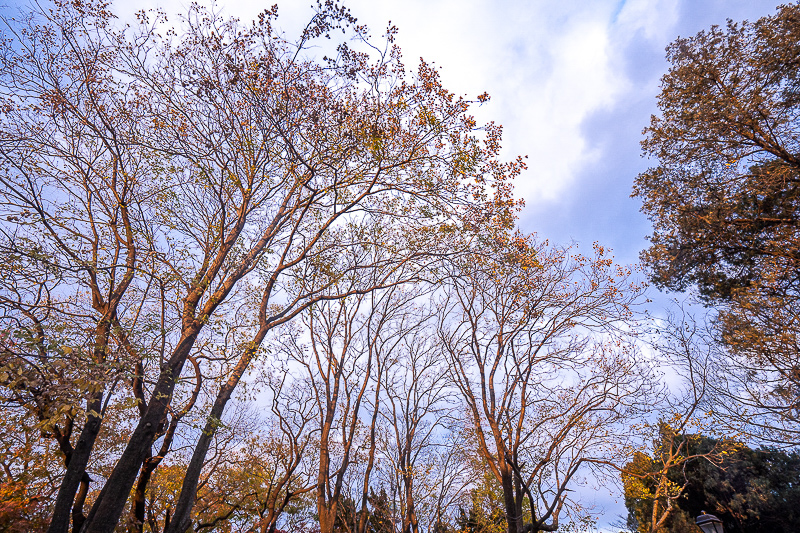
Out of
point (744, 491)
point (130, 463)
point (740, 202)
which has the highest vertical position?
point (740, 202)

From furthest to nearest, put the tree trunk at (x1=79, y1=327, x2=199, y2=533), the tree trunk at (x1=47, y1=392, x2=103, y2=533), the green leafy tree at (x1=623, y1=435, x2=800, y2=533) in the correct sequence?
the green leafy tree at (x1=623, y1=435, x2=800, y2=533) < the tree trunk at (x1=47, y1=392, x2=103, y2=533) < the tree trunk at (x1=79, y1=327, x2=199, y2=533)

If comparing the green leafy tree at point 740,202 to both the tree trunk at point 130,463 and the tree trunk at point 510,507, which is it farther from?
the tree trunk at point 130,463

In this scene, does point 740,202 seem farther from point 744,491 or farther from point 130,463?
point 744,491

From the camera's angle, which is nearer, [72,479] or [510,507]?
[72,479]

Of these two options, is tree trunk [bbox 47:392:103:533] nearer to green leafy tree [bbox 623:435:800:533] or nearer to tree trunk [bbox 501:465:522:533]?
tree trunk [bbox 501:465:522:533]

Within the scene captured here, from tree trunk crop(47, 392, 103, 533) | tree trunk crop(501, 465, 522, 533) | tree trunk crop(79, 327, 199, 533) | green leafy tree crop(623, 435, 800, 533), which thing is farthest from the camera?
green leafy tree crop(623, 435, 800, 533)

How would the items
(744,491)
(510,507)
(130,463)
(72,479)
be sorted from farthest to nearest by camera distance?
(744,491) < (510,507) < (72,479) < (130,463)

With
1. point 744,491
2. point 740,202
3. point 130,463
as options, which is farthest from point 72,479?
point 744,491

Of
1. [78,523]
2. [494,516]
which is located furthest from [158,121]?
[494,516]

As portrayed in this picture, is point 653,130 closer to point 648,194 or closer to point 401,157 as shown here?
point 648,194

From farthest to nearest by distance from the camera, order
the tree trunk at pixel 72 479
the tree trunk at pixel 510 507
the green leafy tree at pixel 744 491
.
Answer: the green leafy tree at pixel 744 491
the tree trunk at pixel 510 507
the tree trunk at pixel 72 479

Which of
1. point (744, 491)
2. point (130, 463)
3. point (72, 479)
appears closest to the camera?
point (130, 463)

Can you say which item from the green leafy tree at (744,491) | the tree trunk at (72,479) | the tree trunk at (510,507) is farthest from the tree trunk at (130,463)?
the green leafy tree at (744,491)

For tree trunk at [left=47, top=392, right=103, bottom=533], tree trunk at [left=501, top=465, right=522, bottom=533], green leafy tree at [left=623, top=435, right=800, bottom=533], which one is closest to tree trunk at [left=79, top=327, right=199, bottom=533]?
tree trunk at [left=47, top=392, right=103, bottom=533]
